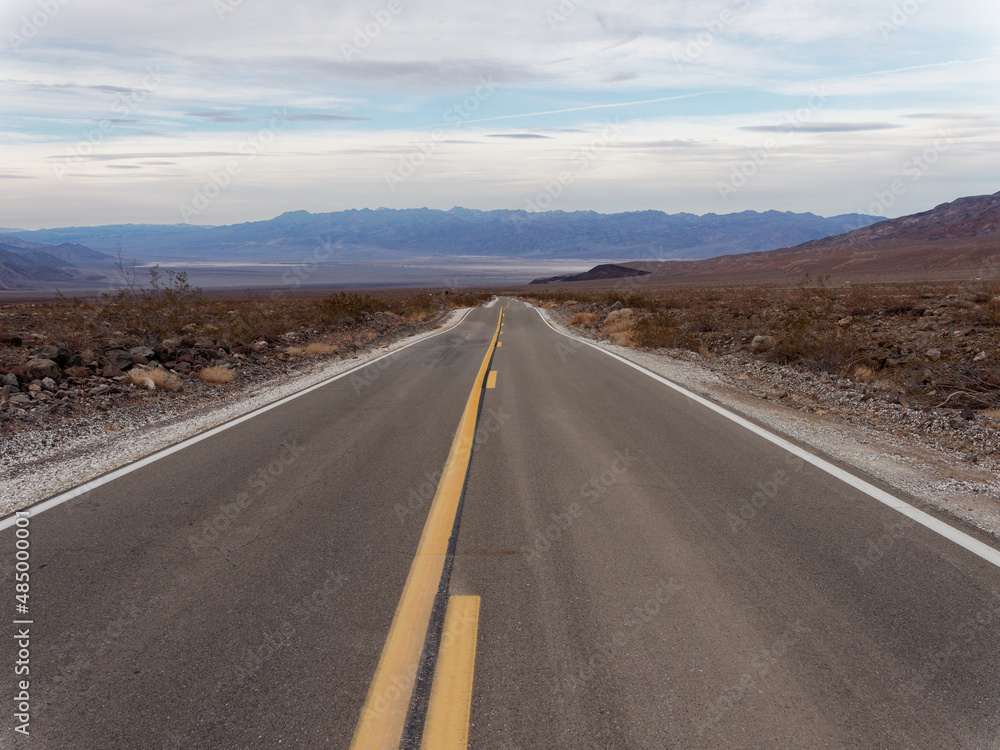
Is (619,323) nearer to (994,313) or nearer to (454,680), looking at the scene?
(994,313)

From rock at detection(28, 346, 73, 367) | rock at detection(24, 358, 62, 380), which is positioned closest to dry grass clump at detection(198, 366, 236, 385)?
rock at detection(28, 346, 73, 367)

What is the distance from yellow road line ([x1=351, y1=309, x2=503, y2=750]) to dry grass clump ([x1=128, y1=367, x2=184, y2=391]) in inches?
291

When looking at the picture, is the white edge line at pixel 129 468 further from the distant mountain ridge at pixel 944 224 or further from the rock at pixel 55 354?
the distant mountain ridge at pixel 944 224

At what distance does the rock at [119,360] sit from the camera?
36.1 ft

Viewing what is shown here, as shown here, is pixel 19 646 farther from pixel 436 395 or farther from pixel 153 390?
pixel 153 390

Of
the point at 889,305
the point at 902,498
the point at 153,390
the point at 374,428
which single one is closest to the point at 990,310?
the point at 889,305

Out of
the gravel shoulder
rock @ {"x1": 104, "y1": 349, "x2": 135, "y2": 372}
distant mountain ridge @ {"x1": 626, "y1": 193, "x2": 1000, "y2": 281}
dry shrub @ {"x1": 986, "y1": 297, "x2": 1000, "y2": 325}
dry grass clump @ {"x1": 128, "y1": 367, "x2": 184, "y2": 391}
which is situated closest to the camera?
A: the gravel shoulder

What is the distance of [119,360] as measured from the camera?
11141mm

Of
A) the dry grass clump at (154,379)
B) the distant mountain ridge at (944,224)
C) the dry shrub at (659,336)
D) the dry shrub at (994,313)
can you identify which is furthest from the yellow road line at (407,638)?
the distant mountain ridge at (944,224)

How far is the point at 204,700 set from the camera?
2.63m

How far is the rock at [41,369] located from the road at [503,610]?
17.5 feet

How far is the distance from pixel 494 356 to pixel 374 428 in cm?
873

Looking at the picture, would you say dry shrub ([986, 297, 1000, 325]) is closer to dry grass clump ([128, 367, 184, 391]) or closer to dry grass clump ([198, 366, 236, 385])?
dry grass clump ([198, 366, 236, 385])

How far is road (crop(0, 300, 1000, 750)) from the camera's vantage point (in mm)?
2494
